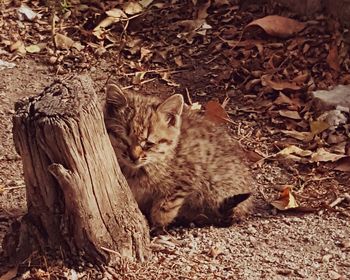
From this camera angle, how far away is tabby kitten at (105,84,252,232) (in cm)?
555

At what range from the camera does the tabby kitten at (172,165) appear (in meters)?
5.55

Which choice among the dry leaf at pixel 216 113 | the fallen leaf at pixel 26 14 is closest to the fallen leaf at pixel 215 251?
the dry leaf at pixel 216 113

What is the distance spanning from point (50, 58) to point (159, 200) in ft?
9.31

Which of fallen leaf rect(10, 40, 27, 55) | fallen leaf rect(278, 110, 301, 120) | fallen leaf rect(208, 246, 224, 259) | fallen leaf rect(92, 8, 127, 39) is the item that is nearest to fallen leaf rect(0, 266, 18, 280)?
→ fallen leaf rect(208, 246, 224, 259)

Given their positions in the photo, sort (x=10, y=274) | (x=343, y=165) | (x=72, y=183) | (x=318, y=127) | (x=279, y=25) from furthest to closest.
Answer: (x=279, y=25) < (x=318, y=127) < (x=343, y=165) < (x=10, y=274) < (x=72, y=183)

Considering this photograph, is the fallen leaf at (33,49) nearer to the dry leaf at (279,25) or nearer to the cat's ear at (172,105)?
the dry leaf at (279,25)

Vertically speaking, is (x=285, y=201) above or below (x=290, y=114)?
below

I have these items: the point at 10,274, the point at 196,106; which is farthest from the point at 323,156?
the point at 10,274

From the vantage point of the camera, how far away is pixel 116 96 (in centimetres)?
555

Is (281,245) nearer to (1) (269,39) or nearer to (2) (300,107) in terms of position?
(2) (300,107)

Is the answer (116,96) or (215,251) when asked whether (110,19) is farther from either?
(215,251)

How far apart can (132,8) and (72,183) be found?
425 centimetres

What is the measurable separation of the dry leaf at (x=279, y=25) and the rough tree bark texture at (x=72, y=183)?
10.8 ft

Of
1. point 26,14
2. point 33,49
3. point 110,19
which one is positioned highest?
point 26,14
